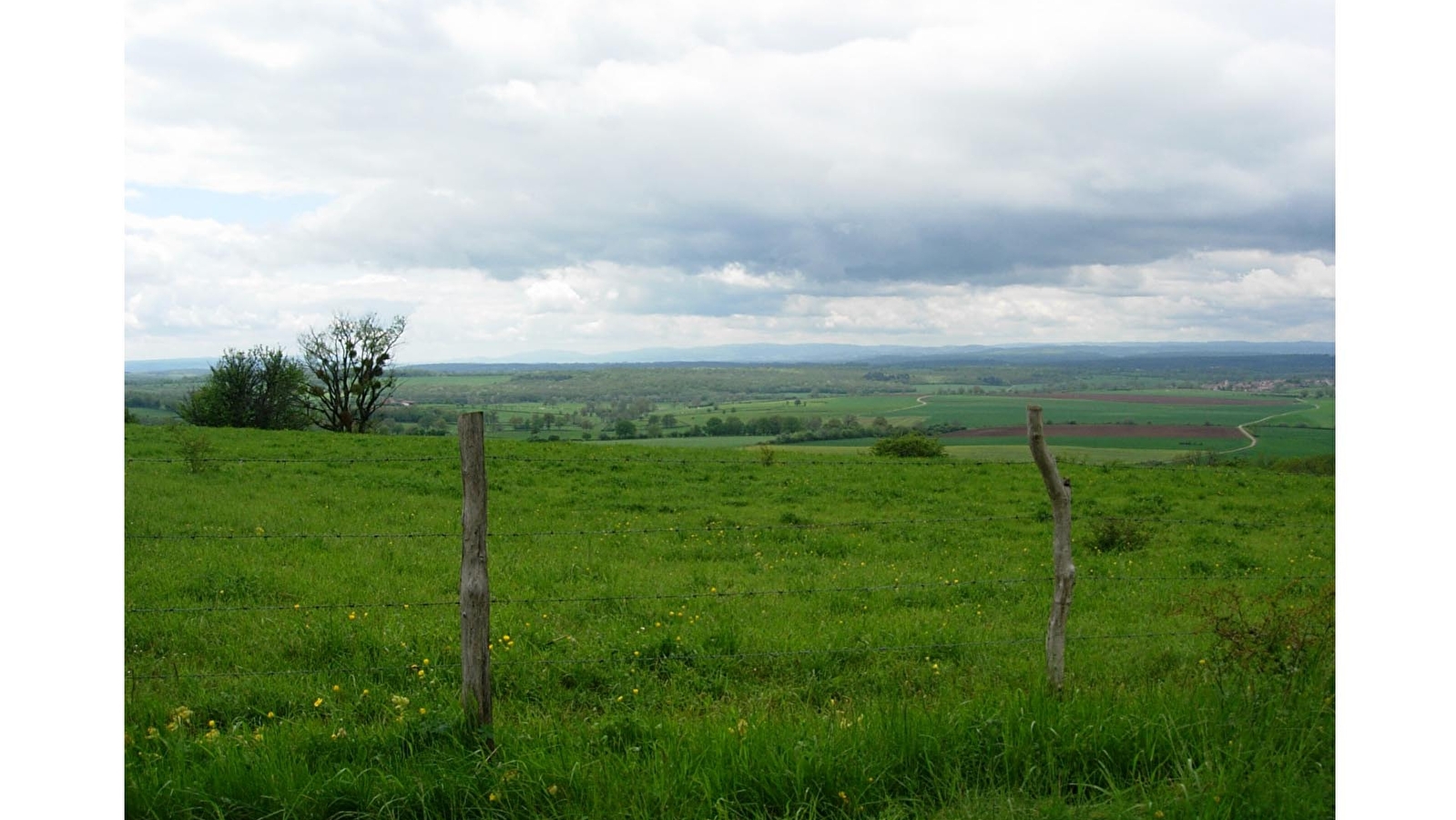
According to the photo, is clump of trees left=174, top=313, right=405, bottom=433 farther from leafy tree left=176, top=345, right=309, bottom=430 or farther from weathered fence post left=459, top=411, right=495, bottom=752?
weathered fence post left=459, top=411, right=495, bottom=752

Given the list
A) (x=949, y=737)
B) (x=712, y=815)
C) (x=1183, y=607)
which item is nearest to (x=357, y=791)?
(x=712, y=815)

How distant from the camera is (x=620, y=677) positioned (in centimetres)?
768

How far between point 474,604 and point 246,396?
189 feet

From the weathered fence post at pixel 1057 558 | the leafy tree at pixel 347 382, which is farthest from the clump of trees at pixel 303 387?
the weathered fence post at pixel 1057 558

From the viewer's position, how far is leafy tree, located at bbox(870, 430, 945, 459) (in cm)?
3170

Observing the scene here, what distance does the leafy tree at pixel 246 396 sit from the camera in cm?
5488

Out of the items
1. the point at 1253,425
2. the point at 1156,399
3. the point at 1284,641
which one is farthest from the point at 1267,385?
the point at 1284,641

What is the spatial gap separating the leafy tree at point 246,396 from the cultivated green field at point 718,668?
134ft

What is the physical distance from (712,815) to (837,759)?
2.70ft

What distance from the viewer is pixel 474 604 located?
5559 millimetres

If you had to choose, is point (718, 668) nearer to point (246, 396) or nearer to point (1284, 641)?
point (1284, 641)

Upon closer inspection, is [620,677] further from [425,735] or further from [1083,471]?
[1083,471]

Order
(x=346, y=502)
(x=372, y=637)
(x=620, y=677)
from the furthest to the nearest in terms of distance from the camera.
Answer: (x=346, y=502)
(x=372, y=637)
(x=620, y=677)

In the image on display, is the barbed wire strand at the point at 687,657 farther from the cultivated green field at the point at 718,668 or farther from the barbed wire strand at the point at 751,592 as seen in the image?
the barbed wire strand at the point at 751,592
